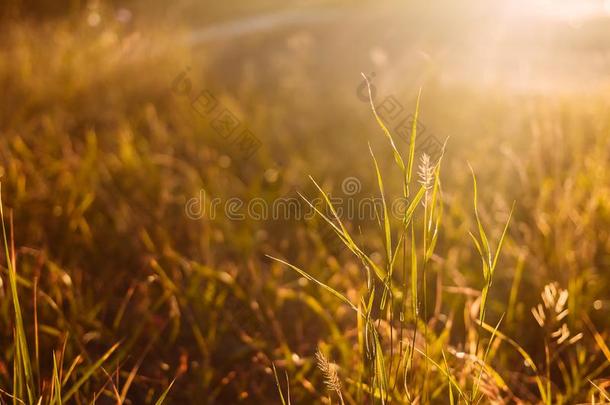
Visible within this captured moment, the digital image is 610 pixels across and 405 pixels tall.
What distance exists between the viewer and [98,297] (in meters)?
1.54

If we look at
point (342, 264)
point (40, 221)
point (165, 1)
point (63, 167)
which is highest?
point (165, 1)

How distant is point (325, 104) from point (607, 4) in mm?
3041

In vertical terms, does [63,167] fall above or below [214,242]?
above

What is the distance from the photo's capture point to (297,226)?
→ 6.34 feet

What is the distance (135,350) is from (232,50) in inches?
136

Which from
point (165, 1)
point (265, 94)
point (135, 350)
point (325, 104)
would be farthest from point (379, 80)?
point (165, 1)

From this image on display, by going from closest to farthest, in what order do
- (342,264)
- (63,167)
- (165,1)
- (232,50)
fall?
(342,264)
(63,167)
(232,50)
(165,1)

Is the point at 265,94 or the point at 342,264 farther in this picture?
the point at 265,94

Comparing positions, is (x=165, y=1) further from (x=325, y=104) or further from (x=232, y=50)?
(x=325, y=104)

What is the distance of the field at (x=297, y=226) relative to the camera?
1131 millimetres

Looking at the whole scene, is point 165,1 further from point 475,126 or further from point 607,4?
point 475,126

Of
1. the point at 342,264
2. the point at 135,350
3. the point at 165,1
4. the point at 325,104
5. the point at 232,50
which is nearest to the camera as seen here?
the point at 135,350

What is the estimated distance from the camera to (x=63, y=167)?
6.37 ft

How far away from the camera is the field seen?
1131 mm
